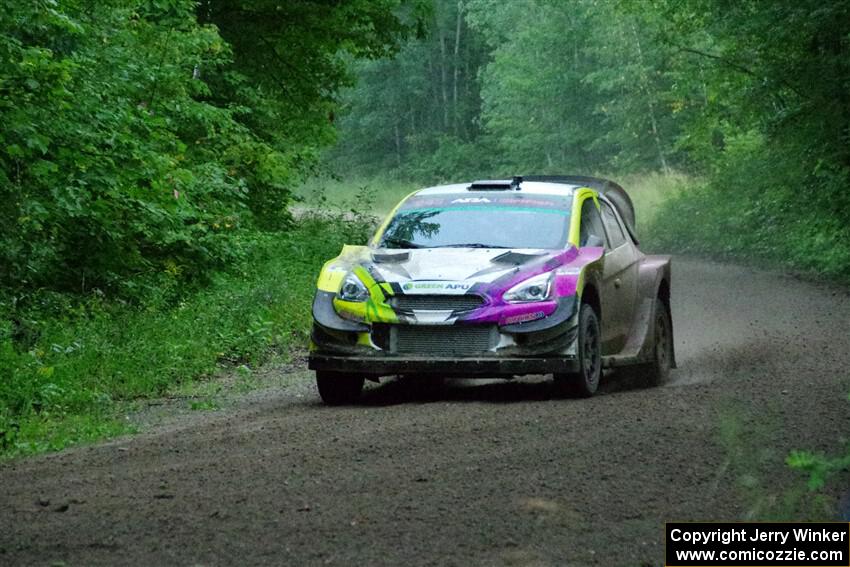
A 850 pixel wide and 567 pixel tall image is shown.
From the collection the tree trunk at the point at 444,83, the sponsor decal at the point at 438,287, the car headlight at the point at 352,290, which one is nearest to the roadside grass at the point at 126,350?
the car headlight at the point at 352,290

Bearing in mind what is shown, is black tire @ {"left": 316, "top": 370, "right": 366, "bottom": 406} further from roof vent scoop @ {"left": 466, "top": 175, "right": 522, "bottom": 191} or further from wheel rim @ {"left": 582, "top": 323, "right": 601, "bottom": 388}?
roof vent scoop @ {"left": 466, "top": 175, "right": 522, "bottom": 191}

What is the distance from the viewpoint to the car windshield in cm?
1180

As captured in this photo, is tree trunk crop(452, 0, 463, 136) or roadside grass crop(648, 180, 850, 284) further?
tree trunk crop(452, 0, 463, 136)

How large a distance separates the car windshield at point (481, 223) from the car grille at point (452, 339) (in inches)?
41.7

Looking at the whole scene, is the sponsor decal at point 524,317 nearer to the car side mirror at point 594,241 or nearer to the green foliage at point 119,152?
the car side mirror at point 594,241

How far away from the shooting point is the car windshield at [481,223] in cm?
1180

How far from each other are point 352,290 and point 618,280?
2.38 m

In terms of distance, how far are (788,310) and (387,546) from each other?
47.8ft

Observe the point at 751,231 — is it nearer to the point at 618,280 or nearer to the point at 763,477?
the point at 618,280

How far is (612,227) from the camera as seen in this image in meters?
13.1

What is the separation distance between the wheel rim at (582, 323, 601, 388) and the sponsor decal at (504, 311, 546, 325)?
1.58 ft

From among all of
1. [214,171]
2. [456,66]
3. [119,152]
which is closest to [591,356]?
[119,152]

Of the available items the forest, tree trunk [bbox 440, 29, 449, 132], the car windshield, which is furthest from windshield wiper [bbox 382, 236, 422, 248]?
tree trunk [bbox 440, 29, 449, 132]

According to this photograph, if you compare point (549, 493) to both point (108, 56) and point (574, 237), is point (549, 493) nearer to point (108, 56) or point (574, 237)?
point (574, 237)
